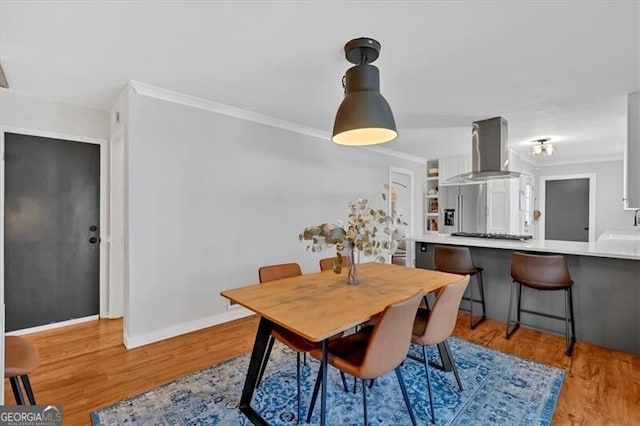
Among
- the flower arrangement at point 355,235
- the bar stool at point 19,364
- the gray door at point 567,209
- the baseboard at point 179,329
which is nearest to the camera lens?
the bar stool at point 19,364

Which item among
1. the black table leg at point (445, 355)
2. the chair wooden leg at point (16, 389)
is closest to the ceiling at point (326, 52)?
the chair wooden leg at point (16, 389)

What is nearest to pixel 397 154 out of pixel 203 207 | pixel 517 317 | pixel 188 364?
pixel 517 317

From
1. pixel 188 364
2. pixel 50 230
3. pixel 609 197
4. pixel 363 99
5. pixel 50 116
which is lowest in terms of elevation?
pixel 188 364

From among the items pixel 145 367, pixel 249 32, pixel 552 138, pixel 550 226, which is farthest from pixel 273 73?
pixel 550 226

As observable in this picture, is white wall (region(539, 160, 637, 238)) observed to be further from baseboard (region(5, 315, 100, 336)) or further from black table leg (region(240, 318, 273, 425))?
baseboard (region(5, 315, 100, 336))

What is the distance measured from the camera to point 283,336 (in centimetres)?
194

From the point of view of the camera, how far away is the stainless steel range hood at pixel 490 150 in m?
3.64

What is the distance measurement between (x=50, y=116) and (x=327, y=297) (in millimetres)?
3352

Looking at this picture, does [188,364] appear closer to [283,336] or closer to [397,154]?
[283,336]

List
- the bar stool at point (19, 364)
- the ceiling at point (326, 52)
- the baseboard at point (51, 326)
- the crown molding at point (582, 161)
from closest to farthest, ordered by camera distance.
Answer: the bar stool at point (19, 364) < the ceiling at point (326, 52) < the baseboard at point (51, 326) < the crown molding at point (582, 161)

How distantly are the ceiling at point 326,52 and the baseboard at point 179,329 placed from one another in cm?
225

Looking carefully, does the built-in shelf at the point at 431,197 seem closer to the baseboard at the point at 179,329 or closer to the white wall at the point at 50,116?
the baseboard at the point at 179,329

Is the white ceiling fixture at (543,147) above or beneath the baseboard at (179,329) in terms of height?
above

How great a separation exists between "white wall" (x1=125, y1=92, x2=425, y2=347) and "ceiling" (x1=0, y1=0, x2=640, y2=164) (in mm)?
402
